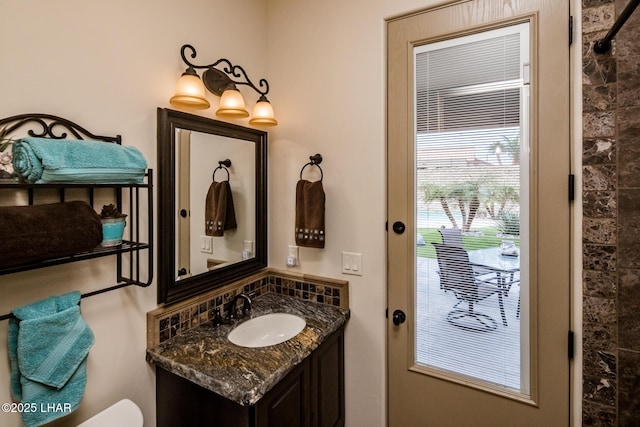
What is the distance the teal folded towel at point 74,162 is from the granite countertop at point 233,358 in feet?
2.34

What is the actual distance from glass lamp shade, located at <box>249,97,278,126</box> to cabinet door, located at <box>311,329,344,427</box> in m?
1.20

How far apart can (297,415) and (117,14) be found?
1.76 metres

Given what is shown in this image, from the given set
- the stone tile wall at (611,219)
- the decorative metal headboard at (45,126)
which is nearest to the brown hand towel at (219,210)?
the decorative metal headboard at (45,126)

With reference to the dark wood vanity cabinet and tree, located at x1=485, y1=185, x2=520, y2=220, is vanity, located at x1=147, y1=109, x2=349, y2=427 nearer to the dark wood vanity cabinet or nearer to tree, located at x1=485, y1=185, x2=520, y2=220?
the dark wood vanity cabinet

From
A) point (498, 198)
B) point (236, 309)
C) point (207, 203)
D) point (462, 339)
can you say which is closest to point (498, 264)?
point (498, 198)

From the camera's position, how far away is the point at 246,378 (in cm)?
111

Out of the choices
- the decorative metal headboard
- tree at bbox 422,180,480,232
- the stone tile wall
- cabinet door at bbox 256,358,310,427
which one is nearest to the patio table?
tree at bbox 422,180,480,232

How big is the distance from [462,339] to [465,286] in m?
0.25

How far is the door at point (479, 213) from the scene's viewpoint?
1264 mm

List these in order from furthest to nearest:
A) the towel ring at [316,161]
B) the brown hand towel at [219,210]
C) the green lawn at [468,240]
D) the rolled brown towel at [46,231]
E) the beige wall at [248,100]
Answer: the towel ring at [316,161], the brown hand towel at [219,210], the green lawn at [468,240], the beige wall at [248,100], the rolled brown towel at [46,231]

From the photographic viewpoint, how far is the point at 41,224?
→ 824 millimetres

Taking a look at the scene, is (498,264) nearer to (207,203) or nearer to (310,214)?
(310,214)

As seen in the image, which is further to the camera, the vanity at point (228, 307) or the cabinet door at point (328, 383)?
the cabinet door at point (328, 383)

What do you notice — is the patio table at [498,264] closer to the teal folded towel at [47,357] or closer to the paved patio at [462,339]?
the paved patio at [462,339]
